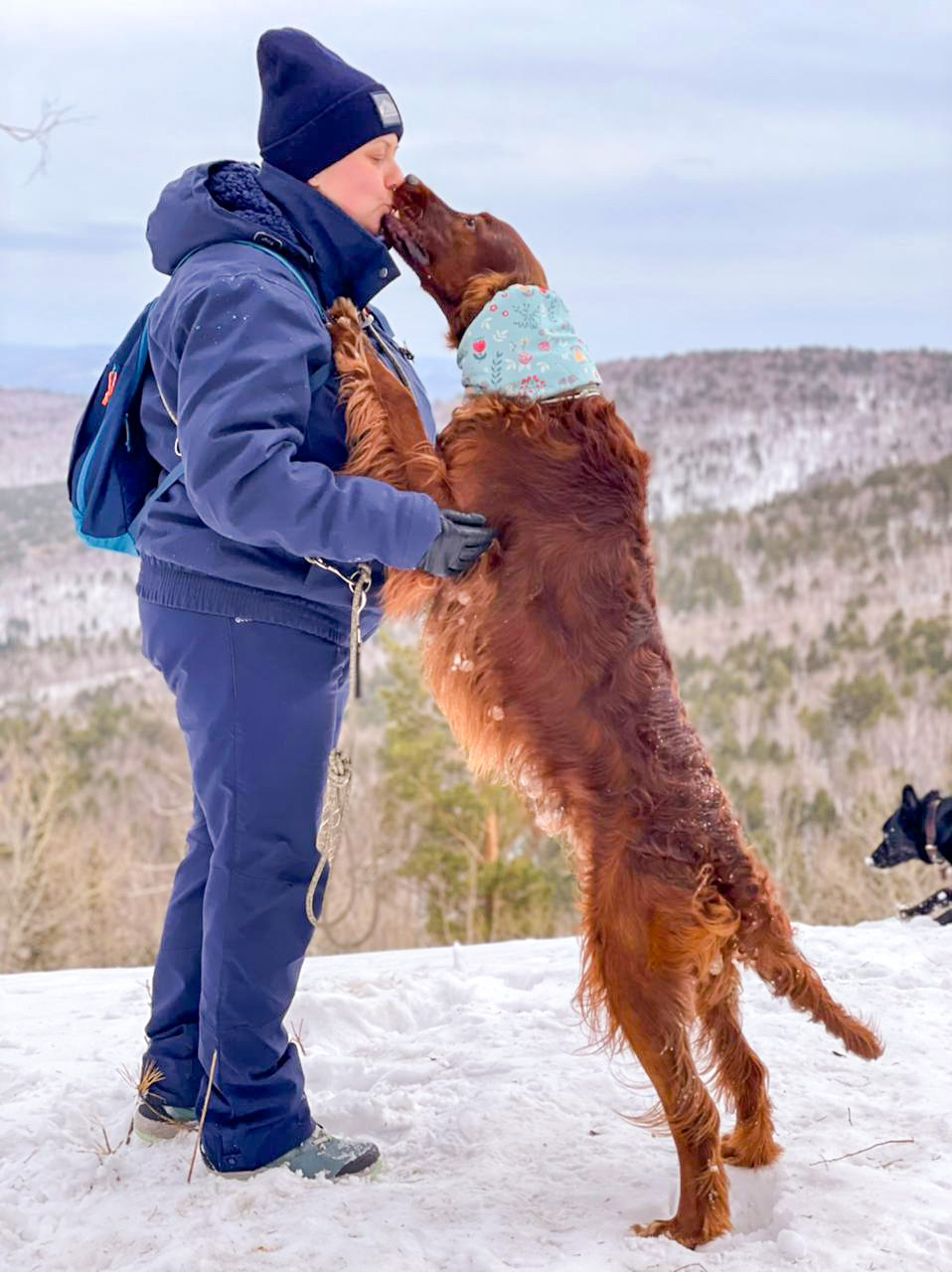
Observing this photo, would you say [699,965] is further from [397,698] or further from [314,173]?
[397,698]

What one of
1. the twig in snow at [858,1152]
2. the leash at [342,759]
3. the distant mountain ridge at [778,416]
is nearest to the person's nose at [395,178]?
the leash at [342,759]

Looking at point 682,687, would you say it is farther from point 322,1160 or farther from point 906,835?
point 322,1160

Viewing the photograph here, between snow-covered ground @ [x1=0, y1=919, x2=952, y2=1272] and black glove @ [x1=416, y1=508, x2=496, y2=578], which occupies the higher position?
black glove @ [x1=416, y1=508, x2=496, y2=578]

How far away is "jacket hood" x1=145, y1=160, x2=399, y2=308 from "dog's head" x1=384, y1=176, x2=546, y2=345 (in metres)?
0.06

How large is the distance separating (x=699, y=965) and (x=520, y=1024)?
1178mm

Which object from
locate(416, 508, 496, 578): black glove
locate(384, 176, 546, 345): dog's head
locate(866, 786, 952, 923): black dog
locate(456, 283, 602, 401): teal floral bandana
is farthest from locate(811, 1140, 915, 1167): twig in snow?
locate(866, 786, 952, 923): black dog

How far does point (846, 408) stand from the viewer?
167 ft

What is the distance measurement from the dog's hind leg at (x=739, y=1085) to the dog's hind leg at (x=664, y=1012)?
16 centimetres

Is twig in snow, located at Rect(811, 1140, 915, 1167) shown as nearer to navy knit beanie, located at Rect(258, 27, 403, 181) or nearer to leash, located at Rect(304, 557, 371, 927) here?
leash, located at Rect(304, 557, 371, 927)

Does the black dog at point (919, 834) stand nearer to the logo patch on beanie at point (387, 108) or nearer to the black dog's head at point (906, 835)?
the black dog's head at point (906, 835)

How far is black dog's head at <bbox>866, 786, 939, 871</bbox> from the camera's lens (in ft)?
17.3

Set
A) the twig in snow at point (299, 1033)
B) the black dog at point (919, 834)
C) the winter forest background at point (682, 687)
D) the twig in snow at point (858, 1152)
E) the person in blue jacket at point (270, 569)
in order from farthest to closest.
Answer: the winter forest background at point (682, 687), the black dog at point (919, 834), the twig in snow at point (299, 1033), the twig in snow at point (858, 1152), the person in blue jacket at point (270, 569)

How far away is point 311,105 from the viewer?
2.30 meters

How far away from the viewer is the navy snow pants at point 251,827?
7.63 feet
